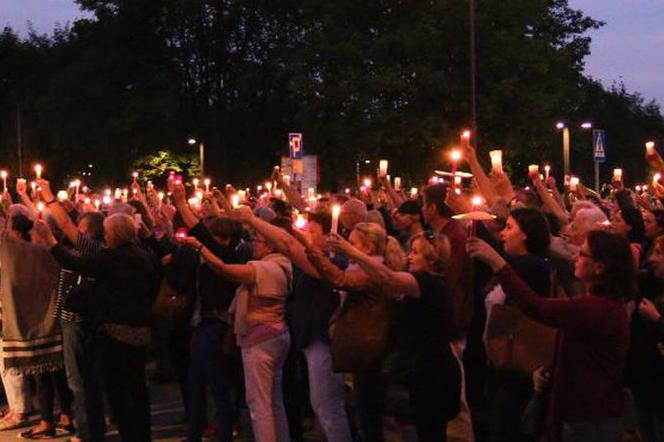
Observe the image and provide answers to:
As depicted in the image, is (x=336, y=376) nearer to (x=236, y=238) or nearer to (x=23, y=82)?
(x=236, y=238)

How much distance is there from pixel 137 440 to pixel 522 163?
33.0 metres

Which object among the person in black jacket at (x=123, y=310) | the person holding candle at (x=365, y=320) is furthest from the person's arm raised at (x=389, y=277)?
the person in black jacket at (x=123, y=310)

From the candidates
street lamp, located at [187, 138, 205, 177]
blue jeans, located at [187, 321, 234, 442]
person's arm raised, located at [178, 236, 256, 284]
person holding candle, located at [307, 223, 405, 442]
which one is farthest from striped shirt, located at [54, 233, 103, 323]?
street lamp, located at [187, 138, 205, 177]

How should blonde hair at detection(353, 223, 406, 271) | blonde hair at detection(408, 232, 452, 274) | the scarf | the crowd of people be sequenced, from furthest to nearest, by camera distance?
1. the scarf
2. blonde hair at detection(353, 223, 406, 271)
3. blonde hair at detection(408, 232, 452, 274)
4. the crowd of people

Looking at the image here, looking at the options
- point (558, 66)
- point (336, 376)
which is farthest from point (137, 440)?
point (558, 66)

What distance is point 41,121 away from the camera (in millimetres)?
47594

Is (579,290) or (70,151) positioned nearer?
(579,290)

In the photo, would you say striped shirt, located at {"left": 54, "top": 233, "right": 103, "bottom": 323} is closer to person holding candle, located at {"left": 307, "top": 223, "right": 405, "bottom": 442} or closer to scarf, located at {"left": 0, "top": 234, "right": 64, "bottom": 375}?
scarf, located at {"left": 0, "top": 234, "right": 64, "bottom": 375}

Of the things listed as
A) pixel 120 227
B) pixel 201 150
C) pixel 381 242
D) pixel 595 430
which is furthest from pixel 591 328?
pixel 201 150

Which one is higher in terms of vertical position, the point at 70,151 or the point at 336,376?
the point at 70,151

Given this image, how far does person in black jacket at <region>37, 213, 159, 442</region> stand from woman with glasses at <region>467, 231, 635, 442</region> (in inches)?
138

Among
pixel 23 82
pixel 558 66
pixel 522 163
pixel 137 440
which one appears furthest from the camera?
pixel 23 82

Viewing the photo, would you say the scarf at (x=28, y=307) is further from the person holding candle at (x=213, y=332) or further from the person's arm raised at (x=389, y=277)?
the person's arm raised at (x=389, y=277)

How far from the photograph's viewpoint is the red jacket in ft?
15.6
